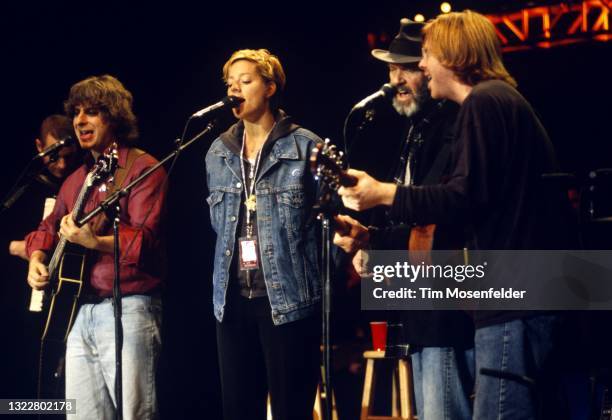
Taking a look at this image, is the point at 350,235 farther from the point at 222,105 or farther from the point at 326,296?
the point at 222,105

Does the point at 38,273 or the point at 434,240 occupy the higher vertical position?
the point at 38,273

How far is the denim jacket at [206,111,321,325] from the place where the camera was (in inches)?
132

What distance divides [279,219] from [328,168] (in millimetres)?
938

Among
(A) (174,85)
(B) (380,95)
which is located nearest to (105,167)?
(B) (380,95)

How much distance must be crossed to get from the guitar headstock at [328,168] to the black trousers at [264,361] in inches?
37.2

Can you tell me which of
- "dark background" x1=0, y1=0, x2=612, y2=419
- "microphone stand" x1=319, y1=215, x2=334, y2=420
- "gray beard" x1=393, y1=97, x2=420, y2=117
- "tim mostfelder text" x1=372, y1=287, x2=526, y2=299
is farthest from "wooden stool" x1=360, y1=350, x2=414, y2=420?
"microphone stand" x1=319, y1=215, x2=334, y2=420

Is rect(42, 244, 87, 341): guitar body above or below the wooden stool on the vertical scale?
above

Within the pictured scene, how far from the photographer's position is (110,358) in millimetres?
3574

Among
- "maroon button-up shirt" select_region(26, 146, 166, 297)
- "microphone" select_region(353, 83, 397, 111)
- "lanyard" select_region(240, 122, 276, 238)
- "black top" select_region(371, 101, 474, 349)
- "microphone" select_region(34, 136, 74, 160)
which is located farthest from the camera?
"microphone" select_region(34, 136, 74, 160)

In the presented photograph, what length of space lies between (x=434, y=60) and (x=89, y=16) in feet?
11.7

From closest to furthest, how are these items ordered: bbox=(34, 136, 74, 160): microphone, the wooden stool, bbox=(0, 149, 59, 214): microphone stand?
bbox=(34, 136, 74, 160): microphone < bbox=(0, 149, 59, 214): microphone stand < the wooden stool

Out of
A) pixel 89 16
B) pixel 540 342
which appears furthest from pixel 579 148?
pixel 540 342

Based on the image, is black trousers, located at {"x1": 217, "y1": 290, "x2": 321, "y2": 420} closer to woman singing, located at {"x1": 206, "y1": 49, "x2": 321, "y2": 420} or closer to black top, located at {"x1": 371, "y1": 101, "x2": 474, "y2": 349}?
woman singing, located at {"x1": 206, "y1": 49, "x2": 321, "y2": 420}

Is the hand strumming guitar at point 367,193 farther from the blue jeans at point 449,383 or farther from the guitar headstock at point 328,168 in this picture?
the blue jeans at point 449,383
